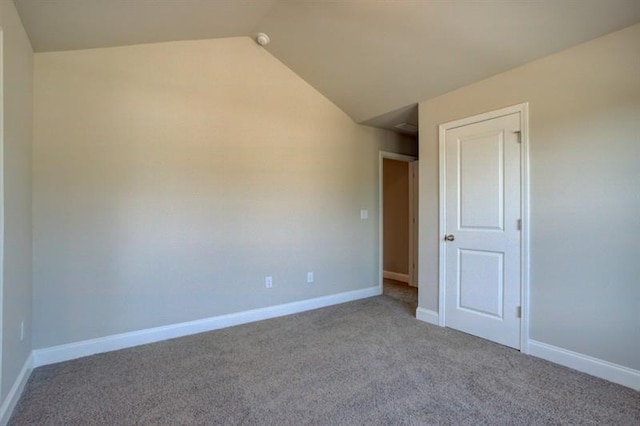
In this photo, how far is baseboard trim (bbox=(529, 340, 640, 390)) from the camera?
6.80ft

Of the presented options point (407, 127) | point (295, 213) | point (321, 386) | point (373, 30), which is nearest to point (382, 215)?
point (407, 127)

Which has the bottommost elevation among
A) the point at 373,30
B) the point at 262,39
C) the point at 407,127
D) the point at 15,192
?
the point at 15,192

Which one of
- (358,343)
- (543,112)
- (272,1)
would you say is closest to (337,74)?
(272,1)

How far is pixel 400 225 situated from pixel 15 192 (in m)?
4.87

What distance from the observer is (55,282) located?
250cm

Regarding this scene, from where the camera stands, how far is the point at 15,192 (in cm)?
197

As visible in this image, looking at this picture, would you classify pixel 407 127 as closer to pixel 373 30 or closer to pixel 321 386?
pixel 373 30

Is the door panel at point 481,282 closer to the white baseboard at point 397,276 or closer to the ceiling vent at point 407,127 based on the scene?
the ceiling vent at point 407,127

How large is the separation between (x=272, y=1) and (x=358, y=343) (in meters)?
3.08

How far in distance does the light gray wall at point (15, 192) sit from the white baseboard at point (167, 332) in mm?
230

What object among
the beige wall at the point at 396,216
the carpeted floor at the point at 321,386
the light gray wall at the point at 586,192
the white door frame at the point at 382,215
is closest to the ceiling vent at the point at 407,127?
the white door frame at the point at 382,215

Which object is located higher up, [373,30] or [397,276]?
[373,30]

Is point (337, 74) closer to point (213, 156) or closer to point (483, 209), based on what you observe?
point (213, 156)

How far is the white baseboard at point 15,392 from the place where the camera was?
1718 millimetres
